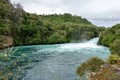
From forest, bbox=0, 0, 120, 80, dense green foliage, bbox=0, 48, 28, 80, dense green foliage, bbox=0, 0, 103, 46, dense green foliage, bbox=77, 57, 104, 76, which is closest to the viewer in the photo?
dense green foliage, bbox=0, 48, 28, 80

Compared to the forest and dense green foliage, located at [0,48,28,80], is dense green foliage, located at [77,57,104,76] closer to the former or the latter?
dense green foliage, located at [0,48,28,80]

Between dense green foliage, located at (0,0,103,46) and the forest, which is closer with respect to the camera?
the forest

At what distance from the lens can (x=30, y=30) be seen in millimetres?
80938

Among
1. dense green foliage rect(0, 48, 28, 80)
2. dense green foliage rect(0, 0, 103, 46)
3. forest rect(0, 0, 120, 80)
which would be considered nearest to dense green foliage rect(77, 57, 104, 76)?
dense green foliage rect(0, 48, 28, 80)

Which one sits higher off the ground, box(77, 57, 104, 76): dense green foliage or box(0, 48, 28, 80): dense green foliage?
box(0, 48, 28, 80): dense green foliage

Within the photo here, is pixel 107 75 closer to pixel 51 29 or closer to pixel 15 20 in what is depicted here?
pixel 15 20

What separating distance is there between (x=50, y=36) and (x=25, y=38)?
9858mm

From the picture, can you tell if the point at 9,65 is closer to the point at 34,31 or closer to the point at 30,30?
the point at 30,30

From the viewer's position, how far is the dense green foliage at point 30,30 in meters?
74.1

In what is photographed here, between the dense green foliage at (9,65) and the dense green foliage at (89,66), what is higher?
the dense green foliage at (9,65)

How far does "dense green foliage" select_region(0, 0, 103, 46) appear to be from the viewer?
74125mm

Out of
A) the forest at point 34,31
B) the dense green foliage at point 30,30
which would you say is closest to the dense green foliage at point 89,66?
the forest at point 34,31

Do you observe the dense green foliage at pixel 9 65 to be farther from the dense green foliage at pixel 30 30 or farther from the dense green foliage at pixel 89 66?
the dense green foliage at pixel 30 30

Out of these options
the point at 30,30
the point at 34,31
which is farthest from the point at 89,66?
the point at 34,31
